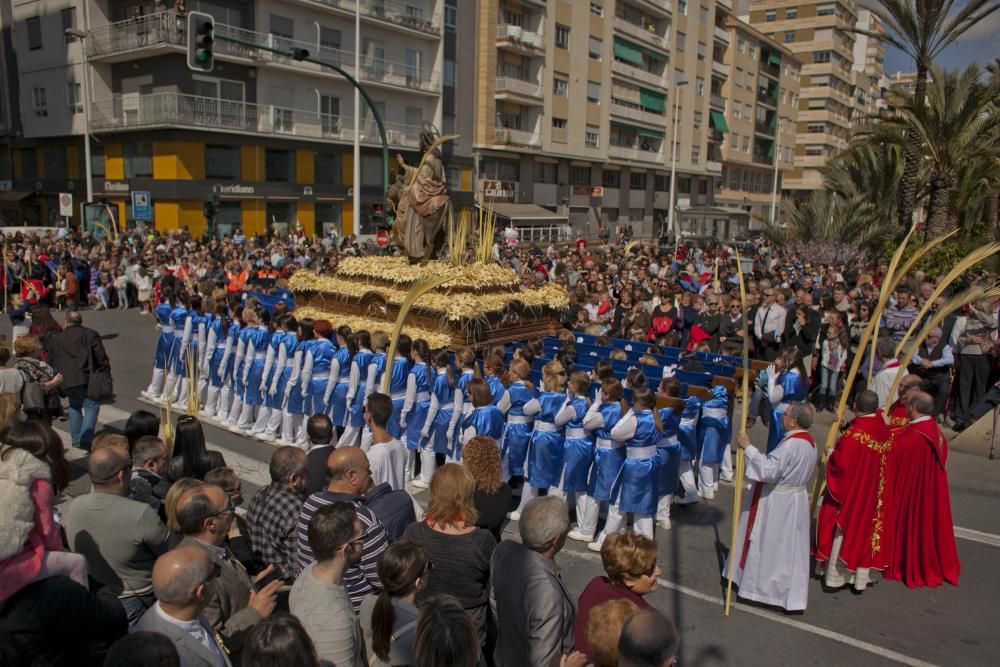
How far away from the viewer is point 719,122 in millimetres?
57406

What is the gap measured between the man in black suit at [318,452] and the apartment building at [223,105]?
938 inches

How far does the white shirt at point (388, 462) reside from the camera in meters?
5.89

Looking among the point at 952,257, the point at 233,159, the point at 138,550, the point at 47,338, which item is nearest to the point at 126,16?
the point at 233,159

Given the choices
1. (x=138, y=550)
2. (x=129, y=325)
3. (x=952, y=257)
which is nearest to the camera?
(x=138, y=550)

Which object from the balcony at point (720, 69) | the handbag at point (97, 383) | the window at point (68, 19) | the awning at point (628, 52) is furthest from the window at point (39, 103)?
the balcony at point (720, 69)

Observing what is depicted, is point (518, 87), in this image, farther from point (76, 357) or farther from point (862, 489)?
point (862, 489)

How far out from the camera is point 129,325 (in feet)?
59.6

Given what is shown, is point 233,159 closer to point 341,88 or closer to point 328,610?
point 341,88

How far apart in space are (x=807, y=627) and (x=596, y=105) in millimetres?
44121

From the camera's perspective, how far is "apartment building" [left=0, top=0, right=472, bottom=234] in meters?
30.6

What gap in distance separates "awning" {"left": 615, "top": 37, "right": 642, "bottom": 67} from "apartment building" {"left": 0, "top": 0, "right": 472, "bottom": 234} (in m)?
12.5

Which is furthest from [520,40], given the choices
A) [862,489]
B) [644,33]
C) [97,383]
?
[862,489]

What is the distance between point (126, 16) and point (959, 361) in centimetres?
3348

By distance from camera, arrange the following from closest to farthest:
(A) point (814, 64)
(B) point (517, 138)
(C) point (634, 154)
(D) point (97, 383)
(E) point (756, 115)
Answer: (D) point (97, 383), (B) point (517, 138), (C) point (634, 154), (E) point (756, 115), (A) point (814, 64)
